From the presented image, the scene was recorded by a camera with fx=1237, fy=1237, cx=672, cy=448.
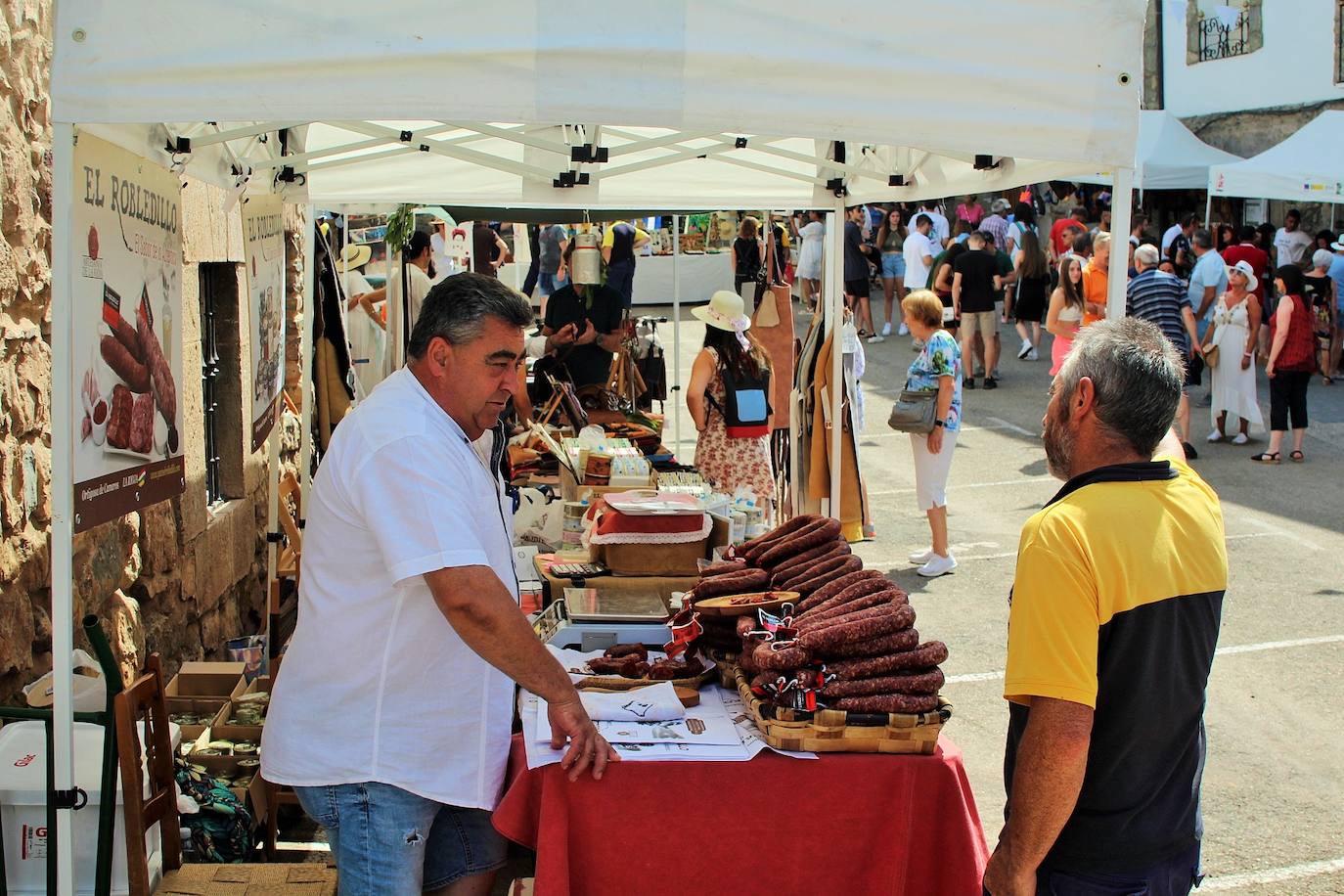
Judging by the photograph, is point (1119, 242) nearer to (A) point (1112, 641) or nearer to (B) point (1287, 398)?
(A) point (1112, 641)

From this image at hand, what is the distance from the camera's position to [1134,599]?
7.52ft

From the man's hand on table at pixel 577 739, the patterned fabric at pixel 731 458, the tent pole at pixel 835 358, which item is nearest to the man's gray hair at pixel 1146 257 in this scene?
the tent pole at pixel 835 358

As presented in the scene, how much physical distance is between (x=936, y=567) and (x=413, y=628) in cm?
583

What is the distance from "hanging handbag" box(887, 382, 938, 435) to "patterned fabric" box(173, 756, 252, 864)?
15.4ft

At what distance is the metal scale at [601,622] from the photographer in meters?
3.81

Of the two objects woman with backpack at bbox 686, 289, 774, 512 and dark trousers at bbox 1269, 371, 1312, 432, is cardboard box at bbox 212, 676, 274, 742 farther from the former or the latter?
dark trousers at bbox 1269, 371, 1312, 432

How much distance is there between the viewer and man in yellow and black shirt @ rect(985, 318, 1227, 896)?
2.28 metres

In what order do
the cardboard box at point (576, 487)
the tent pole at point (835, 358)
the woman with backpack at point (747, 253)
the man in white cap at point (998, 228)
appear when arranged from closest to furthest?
the cardboard box at point (576, 487)
the tent pole at point (835, 358)
the woman with backpack at point (747, 253)
the man in white cap at point (998, 228)

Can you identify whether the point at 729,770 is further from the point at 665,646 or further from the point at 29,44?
the point at 29,44

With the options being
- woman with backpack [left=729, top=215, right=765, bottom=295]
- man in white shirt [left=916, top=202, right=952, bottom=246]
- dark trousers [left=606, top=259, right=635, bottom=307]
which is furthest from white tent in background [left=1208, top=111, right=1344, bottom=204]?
dark trousers [left=606, top=259, right=635, bottom=307]

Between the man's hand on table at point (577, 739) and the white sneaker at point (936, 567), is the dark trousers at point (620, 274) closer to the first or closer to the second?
the white sneaker at point (936, 567)

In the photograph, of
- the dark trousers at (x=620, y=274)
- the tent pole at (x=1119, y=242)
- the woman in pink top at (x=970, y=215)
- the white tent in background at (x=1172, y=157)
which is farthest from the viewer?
the woman in pink top at (x=970, y=215)

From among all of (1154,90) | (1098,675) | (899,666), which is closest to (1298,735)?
(899,666)

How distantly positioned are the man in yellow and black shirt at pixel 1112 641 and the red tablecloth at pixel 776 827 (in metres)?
0.51
